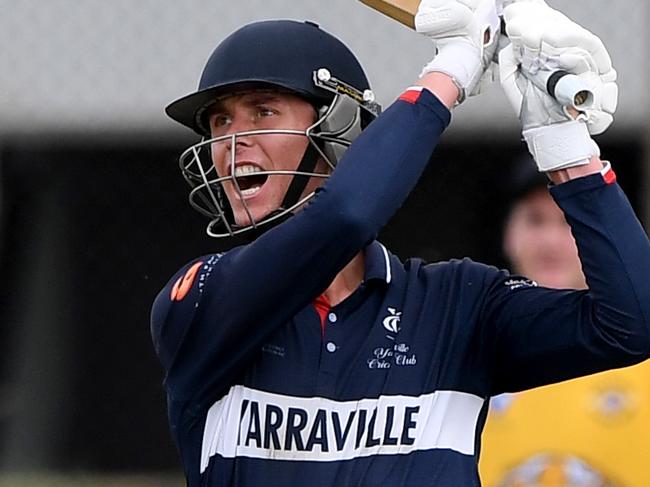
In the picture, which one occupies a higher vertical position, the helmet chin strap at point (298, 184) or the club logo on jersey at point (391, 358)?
the helmet chin strap at point (298, 184)

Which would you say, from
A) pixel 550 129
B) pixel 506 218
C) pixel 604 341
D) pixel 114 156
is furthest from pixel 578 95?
pixel 114 156

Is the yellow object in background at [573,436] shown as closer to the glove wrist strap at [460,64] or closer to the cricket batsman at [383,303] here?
the cricket batsman at [383,303]

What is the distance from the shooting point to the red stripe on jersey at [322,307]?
2775 mm

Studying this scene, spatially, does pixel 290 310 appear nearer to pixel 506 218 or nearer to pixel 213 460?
pixel 213 460

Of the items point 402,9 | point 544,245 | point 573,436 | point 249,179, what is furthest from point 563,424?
point 402,9

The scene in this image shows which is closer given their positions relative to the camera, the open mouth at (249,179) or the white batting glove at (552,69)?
the white batting glove at (552,69)

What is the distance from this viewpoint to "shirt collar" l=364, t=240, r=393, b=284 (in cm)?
282

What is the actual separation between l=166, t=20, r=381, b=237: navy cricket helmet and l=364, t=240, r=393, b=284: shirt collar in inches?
6.0

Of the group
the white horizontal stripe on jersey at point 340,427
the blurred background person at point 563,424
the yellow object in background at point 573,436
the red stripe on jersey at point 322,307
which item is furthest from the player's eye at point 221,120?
the yellow object in background at point 573,436

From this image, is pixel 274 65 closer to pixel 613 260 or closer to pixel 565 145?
pixel 565 145

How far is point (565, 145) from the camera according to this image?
2648 millimetres

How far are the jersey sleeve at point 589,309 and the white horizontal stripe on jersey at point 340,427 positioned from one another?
0.13 meters

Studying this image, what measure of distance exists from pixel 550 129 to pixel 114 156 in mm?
2302

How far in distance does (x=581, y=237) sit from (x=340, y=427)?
49cm
